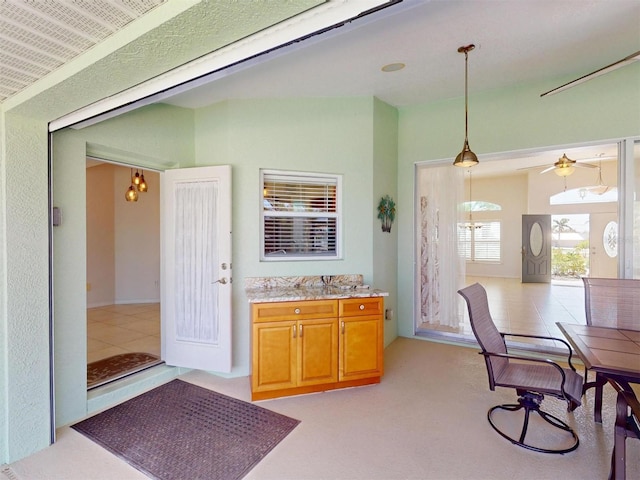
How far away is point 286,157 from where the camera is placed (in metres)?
3.54

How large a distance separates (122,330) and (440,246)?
4.84m

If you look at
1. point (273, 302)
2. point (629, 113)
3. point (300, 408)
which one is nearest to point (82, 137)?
point (273, 302)

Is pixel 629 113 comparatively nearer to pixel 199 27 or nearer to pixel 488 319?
pixel 488 319

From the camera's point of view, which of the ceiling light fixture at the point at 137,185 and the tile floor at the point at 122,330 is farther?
the ceiling light fixture at the point at 137,185

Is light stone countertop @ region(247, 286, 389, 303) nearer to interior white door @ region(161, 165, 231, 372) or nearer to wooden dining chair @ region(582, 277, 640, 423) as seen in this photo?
interior white door @ region(161, 165, 231, 372)

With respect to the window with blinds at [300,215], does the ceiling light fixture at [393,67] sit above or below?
above

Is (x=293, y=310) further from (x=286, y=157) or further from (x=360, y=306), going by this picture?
(x=286, y=157)

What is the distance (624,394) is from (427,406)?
136cm

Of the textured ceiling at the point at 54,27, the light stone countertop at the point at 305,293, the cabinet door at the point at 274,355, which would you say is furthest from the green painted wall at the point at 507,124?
the textured ceiling at the point at 54,27

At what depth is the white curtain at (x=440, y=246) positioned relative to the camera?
15.2 feet

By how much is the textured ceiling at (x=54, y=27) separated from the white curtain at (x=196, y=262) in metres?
1.72

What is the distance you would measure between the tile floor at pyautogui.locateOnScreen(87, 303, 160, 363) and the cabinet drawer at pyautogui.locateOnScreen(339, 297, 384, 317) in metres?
2.42

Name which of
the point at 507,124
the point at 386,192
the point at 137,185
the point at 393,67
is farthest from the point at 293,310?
the point at 137,185

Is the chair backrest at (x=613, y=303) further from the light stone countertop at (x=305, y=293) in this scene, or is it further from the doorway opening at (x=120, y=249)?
the doorway opening at (x=120, y=249)
